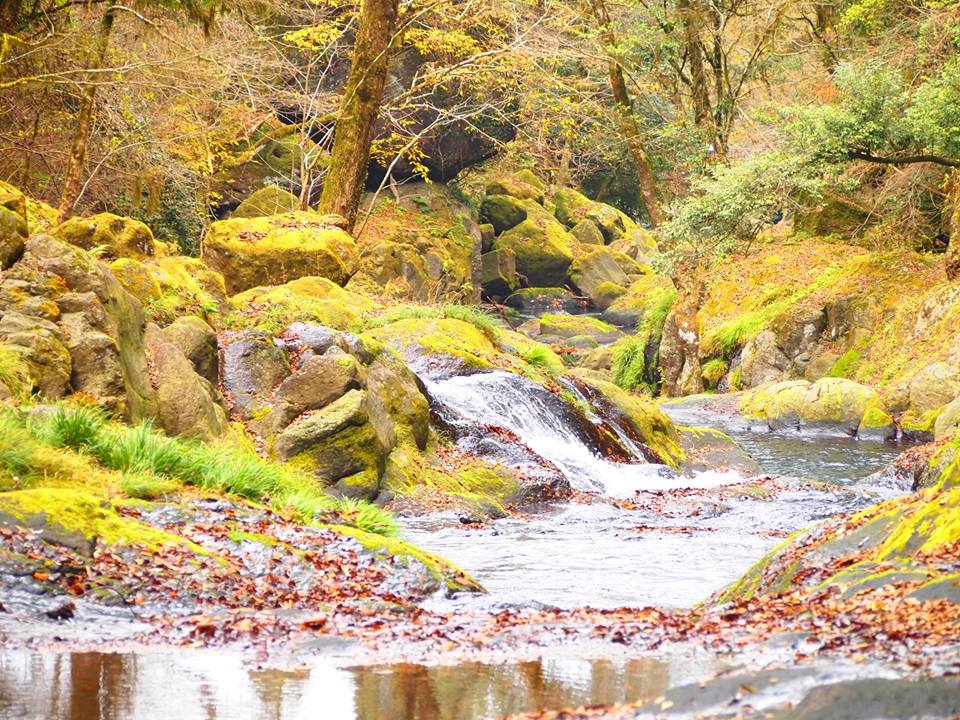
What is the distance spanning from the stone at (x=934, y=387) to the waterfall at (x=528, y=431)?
25.4ft

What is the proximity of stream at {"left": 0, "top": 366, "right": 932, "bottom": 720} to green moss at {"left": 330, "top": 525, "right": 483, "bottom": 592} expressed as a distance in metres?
0.20

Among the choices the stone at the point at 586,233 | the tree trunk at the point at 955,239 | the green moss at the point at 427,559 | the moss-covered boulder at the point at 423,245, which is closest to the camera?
the green moss at the point at 427,559

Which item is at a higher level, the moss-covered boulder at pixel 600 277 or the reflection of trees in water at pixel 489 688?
the moss-covered boulder at pixel 600 277

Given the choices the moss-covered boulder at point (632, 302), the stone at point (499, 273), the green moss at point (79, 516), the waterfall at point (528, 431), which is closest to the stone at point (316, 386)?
the waterfall at point (528, 431)

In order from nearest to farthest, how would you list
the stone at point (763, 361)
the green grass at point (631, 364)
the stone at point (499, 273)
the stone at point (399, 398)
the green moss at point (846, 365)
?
the stone at point (399, 398)
the green moss at point (846, 365)
the stone at point (763, 361)
the green grass at point (631, 364)
the stone at point (499, 273)

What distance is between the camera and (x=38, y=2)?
15.1 metres

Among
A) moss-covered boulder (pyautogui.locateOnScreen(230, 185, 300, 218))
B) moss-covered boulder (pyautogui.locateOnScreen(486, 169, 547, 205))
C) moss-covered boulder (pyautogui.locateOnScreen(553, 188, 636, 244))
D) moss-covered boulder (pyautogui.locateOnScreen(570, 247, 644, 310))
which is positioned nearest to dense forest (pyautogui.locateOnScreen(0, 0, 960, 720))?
moss-covered boulder (pyautogui.locateOnScreen(230, 185, 300, 218))

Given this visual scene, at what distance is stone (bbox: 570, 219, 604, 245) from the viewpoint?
48.9 meters

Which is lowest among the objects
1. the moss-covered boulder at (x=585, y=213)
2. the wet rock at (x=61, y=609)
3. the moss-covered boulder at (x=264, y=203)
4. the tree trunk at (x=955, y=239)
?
the wet rock at (x=61, y=609)

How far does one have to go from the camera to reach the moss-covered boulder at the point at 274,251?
1856cm

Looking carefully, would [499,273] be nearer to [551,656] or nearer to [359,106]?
[359,106]

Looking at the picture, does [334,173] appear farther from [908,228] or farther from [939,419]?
[908,228]

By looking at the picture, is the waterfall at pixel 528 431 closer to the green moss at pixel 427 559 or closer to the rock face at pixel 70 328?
the rock face at pixel 70 328

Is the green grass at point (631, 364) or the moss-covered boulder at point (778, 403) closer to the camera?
the moss-covered boulder at point (778, 403)
